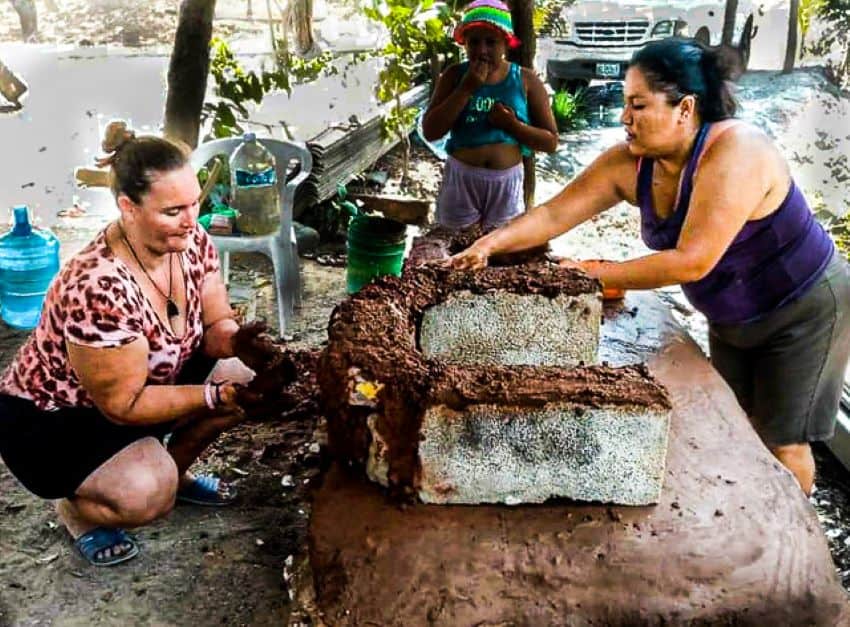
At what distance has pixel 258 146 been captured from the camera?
4.89 metres

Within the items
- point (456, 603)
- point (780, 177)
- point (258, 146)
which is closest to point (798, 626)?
point (456, 603)

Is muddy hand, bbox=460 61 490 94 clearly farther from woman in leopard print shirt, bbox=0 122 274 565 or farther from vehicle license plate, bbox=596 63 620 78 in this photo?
vehicle license plate, bbox=596 63 620 78

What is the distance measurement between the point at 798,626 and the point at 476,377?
0.84 metres

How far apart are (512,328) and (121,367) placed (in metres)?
1.11

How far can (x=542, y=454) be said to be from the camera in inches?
75.9

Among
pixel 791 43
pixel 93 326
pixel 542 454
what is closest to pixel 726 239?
pixel 542 454

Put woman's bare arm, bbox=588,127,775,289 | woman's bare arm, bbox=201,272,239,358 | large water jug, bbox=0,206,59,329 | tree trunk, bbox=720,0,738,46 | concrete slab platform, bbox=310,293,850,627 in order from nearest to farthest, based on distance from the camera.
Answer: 1. concrete slab platform, bbox=310,293,850,627
2. woman's bare arm, bbox=588,127,775,289
3. woman's bare arm, bbox=201,272,239,358
4. large water jug, bbox=0,206,59,329
5. tree trunk, bbox=720,0,738,46

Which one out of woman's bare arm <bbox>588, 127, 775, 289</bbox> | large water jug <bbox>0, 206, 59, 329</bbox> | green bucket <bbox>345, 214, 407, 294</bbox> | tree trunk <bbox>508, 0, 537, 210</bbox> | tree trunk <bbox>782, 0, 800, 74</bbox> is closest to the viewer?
woman's bare arm <bbox>588, 127, 775, 289</bbox>

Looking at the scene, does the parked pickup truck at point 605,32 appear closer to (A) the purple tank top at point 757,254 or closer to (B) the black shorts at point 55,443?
(A) the purple tank top at point 757,254

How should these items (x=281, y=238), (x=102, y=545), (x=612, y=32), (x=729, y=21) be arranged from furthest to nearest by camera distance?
(x=612, y=32), (x=729, y=21), (x=281, y=238), (x=102, y=545)

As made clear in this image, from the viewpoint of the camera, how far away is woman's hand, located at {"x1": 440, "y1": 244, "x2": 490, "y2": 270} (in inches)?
105

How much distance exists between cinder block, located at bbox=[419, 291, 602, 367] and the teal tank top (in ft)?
7.14

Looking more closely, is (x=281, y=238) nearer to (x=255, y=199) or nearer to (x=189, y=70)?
(x=255, y=199)

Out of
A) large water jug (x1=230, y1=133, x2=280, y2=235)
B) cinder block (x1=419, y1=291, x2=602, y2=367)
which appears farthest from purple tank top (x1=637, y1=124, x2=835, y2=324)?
large water jug (x1=230, y1=133, x2=280, y2=235)
